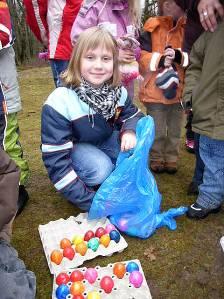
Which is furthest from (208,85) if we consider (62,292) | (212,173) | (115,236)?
(62,292)

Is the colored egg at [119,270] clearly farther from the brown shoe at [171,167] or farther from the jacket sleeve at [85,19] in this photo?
the jacket sleeve at [85,19]

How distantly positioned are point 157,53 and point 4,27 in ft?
3.72

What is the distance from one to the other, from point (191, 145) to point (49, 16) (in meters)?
1.73

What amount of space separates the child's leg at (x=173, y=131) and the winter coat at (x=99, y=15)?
76cm

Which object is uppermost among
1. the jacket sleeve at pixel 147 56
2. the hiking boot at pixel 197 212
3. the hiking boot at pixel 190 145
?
the jacket sleeve at pixel 147 56

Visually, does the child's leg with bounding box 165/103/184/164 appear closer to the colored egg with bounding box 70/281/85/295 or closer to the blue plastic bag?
the blue plastic bag

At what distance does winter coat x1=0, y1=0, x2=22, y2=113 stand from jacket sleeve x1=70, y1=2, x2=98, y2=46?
0.57 meters

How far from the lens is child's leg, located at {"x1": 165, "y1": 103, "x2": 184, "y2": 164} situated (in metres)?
3.12

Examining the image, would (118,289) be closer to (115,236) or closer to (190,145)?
(115,236)

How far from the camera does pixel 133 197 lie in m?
2.45

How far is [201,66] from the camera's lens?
93.5 inches

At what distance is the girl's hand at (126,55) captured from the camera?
2873mm

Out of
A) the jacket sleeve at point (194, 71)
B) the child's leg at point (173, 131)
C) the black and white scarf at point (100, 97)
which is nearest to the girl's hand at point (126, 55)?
the black and white scarf at point (100, 97)

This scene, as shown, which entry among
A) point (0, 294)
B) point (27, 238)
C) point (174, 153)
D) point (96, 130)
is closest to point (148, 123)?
point (96, 130)
